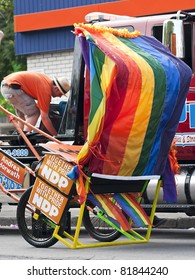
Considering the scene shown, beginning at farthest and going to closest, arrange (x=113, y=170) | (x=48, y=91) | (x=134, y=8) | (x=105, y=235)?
(x=134, y=8) → (x=48, y=91) → (x=105, y=235) → (x=113, y=170)

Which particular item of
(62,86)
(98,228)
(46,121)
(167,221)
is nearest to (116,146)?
(98,228)

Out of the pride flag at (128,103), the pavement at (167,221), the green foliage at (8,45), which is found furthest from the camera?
the green foliage at (8,45)

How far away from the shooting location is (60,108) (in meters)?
14.1

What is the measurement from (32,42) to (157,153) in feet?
44.6

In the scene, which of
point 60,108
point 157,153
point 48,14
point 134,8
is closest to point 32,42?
point 48,14

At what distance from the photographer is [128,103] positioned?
10.6m

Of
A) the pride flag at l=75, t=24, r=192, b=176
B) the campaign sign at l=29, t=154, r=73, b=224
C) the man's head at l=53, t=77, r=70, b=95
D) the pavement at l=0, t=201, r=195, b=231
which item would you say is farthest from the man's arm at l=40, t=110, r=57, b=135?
the pride flag at l=75, t=24, r=192, b=176

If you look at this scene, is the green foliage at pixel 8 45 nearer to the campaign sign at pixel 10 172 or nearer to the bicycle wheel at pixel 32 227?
the campaign sign at pixel 10 172

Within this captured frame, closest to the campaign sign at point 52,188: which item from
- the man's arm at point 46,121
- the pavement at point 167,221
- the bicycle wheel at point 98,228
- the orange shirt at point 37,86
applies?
the bicycle wheel at point 98,228

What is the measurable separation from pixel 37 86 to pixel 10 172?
1.45 metres

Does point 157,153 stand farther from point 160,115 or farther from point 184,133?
point 184,133

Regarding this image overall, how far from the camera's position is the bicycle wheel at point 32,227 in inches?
447

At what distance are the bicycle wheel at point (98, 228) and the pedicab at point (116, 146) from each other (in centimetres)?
36

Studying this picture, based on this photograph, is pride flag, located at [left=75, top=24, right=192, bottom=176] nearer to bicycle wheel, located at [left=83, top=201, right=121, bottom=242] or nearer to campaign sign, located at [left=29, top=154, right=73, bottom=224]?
campaign sign, located at [left=29, top=154, right=73, bottom=224]
